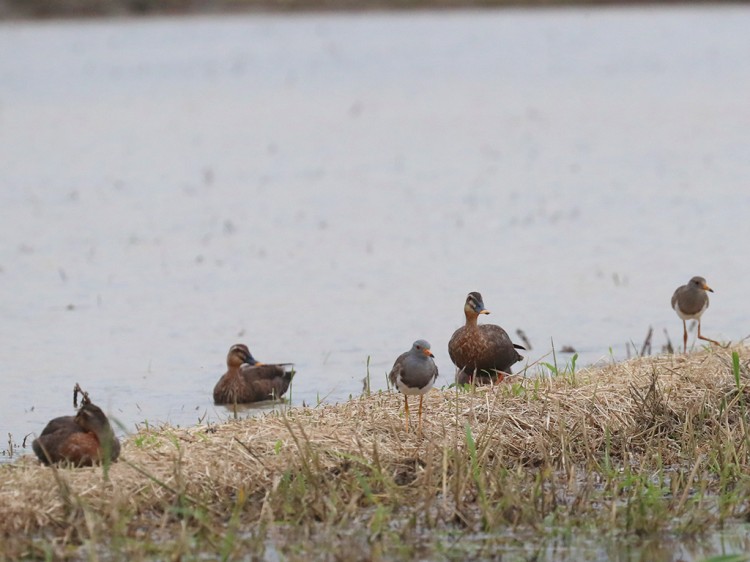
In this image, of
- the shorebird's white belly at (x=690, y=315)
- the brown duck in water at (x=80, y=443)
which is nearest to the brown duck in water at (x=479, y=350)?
the shorebird's white belly at (x=690, y=315)

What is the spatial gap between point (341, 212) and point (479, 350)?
777 cm

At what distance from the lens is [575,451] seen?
737cm

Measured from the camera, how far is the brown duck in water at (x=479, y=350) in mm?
9094

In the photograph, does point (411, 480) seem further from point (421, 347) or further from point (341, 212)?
point (341, 212)

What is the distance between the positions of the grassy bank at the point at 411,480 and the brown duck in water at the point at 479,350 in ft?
3.79

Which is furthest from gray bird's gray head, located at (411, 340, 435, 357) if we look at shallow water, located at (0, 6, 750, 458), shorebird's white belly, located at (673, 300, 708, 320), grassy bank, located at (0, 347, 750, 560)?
shorebird's white belly, located at (673, 300, 708, 320)

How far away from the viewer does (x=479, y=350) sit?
9109 millimetres

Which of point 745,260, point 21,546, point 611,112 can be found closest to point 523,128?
point 611,112

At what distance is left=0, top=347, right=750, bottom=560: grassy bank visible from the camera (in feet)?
20.1

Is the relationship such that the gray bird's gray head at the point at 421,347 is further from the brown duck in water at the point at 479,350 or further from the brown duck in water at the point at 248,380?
the brown duck in water at the point at 248,380

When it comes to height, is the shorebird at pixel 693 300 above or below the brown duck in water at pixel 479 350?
above

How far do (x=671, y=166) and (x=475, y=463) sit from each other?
1347cm

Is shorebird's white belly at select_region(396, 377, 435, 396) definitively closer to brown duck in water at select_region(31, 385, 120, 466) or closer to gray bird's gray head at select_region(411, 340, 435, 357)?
gray bird's gray head at select_region(411, 340, 435, 357)

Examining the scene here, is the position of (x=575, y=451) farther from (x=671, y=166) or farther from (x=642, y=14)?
(x=642, y=14)
